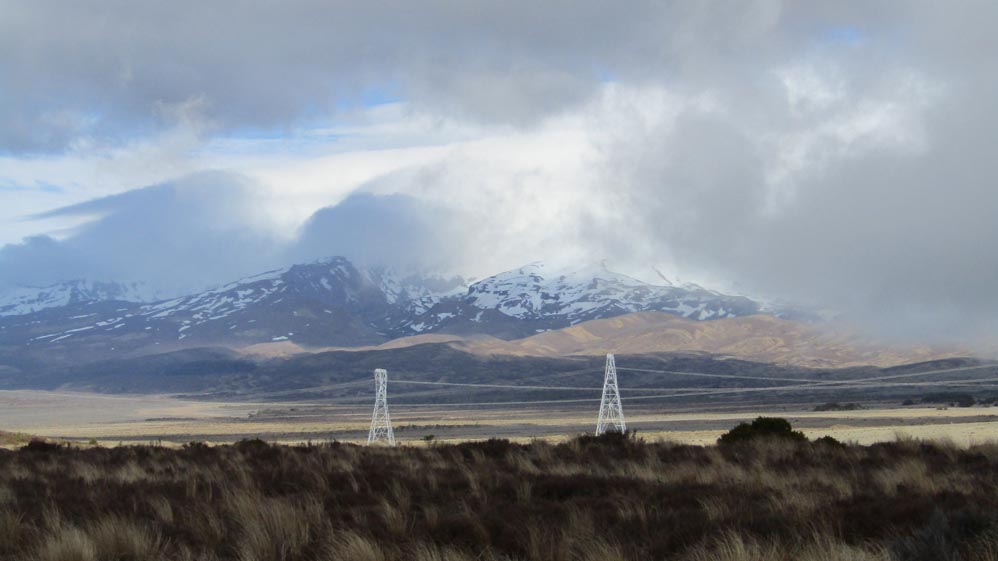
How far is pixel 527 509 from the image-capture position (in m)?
11.4

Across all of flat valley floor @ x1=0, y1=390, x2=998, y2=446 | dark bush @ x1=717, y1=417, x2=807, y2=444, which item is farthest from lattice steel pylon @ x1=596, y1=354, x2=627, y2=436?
dark bush @ x1=717, y1=417, x2=807, y2=444

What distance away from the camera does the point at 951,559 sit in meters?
7.97

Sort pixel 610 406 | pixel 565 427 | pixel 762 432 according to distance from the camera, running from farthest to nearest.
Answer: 1. pixel 565 427
2. pixel 610 406
3. pixel 762 432

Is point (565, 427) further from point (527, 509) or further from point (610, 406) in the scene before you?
point (527, 509)

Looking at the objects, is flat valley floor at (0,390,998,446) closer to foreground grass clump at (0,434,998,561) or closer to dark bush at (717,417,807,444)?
dark bush at (717,417,807,444)

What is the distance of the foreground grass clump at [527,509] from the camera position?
897cm

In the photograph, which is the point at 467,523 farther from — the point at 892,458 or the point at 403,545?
the point at 892,458

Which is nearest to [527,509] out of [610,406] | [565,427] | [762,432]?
[762,432]

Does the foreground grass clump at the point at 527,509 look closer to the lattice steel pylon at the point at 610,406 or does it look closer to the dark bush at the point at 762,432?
the dark bush at the point at 762,432

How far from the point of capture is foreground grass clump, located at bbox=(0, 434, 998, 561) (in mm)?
8969

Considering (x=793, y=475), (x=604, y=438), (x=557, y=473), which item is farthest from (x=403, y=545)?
(x=604, y=438)

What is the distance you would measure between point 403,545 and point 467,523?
87cm

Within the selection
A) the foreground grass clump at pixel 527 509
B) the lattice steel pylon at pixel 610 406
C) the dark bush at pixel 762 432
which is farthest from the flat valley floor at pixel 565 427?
the foreground grass clump at pixel 527 509

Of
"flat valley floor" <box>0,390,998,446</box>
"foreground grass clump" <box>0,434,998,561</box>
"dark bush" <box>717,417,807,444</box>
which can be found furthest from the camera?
"flat valley floor" <box>0,390,998,446</box>
